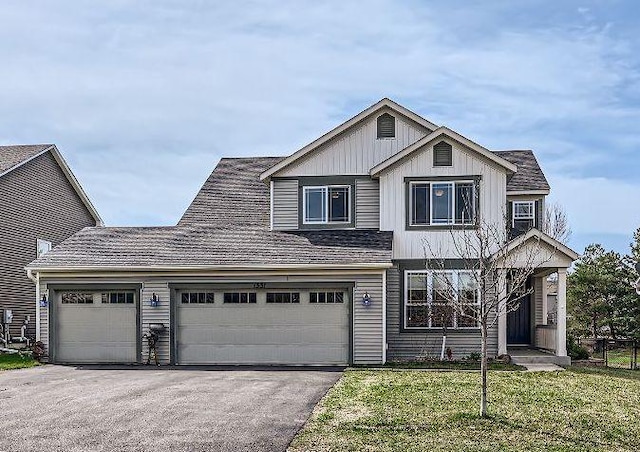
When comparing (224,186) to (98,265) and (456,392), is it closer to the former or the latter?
(98,265)

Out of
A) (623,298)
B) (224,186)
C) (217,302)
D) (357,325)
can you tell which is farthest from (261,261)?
(623,298)

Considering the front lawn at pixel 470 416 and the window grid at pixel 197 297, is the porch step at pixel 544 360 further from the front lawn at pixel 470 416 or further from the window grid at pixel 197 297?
the window grid at pixel 197 297

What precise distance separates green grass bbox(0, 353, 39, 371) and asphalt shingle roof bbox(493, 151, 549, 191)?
14040 mm

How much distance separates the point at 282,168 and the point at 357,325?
529 cm

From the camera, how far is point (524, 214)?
22.4 m

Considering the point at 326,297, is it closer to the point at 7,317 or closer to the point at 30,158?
the point at 7,317

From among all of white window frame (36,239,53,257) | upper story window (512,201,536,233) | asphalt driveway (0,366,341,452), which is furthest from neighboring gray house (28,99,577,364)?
white window frame (36,239,53,257)

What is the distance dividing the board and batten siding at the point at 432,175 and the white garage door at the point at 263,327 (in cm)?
256

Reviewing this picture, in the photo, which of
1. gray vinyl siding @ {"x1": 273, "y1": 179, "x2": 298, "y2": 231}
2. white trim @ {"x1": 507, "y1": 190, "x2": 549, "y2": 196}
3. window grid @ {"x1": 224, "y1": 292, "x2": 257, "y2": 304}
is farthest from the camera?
white trim @ {"x1": 507, "y1": 190, "x2": 549, "y2": 196}

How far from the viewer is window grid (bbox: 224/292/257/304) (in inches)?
765

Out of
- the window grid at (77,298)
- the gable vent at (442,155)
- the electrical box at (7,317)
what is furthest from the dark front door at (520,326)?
the electrical box at (7,317)

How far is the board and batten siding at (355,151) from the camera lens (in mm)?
21297

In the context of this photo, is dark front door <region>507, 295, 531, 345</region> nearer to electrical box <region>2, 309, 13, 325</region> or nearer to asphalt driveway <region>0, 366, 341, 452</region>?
asphalt driveway <region>0, 366, 341, 452</region>

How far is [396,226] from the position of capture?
2045 centimetres
